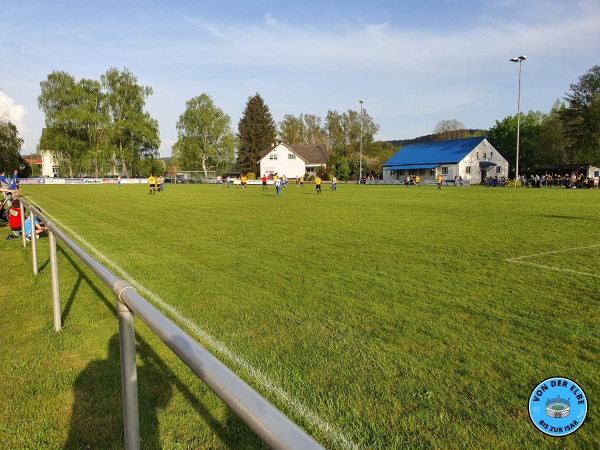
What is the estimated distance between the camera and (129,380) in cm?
203

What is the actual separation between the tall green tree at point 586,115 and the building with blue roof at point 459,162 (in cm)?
1094

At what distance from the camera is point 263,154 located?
86.0m

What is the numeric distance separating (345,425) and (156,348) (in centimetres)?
225

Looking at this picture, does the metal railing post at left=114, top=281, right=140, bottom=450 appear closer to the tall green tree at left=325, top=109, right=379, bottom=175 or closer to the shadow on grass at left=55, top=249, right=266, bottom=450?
the shadow on grass at left=55, top=249, right=266, bottom=450

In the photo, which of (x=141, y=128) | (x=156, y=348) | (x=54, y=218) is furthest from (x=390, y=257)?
(x=141, y=128)

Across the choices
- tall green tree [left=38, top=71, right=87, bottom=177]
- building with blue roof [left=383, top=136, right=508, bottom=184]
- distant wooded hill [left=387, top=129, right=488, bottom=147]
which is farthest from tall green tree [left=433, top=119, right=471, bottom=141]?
tall green tree [left=38, top=71, right=87, bottom=177]

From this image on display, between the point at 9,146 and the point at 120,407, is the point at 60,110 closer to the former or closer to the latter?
the point at 9,146

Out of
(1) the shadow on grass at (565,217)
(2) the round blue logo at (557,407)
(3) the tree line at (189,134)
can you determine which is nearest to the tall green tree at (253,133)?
(3) the tree line at (189,134)

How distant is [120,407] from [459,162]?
66680 millimetres

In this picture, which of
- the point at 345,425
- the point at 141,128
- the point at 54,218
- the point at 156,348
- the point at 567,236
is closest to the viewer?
the point at 345,425

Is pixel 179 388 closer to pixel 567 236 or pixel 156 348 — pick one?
pixel 156 348

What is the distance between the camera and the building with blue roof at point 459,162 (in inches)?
2553

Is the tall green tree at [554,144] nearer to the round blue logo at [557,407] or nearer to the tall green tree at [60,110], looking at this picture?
the tall green tree at [60,110]

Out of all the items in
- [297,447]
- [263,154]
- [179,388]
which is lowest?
[179,388]
